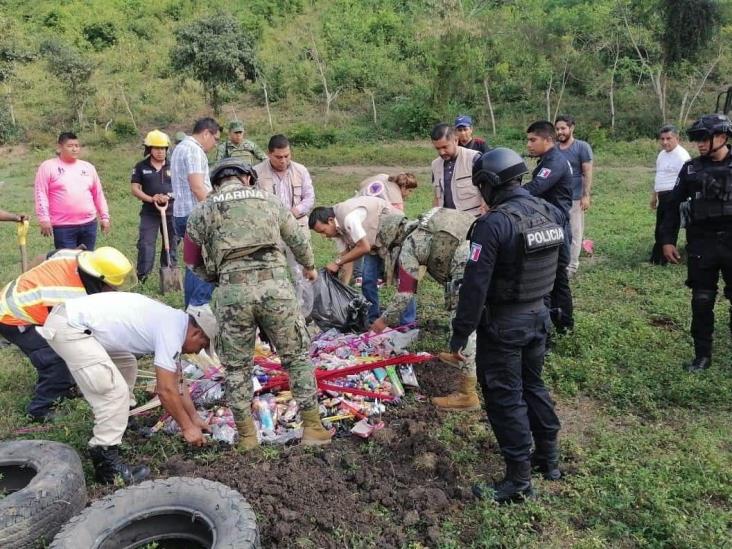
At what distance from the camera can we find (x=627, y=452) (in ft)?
12.1

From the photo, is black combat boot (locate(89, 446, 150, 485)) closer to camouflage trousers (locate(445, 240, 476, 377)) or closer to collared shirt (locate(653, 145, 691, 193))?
camouflage trousers (locate(445, 240, 476, 377))

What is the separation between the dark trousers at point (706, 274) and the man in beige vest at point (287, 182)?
3235mm

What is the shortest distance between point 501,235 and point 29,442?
9.46ft

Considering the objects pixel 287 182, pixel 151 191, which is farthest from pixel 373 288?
Answer: pixel 151 191

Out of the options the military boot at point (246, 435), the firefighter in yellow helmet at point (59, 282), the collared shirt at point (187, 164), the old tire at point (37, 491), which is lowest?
the military boot at point (246, 435)

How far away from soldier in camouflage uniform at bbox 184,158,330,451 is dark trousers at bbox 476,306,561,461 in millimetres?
1156

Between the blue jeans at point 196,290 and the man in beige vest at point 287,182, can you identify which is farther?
the man in beige vest at point 287,182

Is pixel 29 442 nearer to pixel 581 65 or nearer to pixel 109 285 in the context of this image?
pixel 109 285

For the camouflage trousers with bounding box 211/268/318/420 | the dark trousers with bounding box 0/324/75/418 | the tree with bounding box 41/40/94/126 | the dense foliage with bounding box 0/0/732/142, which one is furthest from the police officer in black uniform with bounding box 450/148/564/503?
the tree with bounding box 41/40/94/126

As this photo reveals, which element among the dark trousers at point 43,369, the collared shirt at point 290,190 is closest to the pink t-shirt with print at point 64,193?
the collared shirt at point 290,190

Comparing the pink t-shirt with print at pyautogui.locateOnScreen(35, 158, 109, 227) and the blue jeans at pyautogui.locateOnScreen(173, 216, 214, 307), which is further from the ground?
the pink t-shirt with print at pyautogui.locateOnScreen(35, 158, 109, 227)

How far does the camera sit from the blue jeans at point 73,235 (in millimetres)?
6387

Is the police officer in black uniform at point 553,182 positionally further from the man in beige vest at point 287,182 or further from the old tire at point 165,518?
the old tire at point 165,518

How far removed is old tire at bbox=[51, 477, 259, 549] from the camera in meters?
2.74
